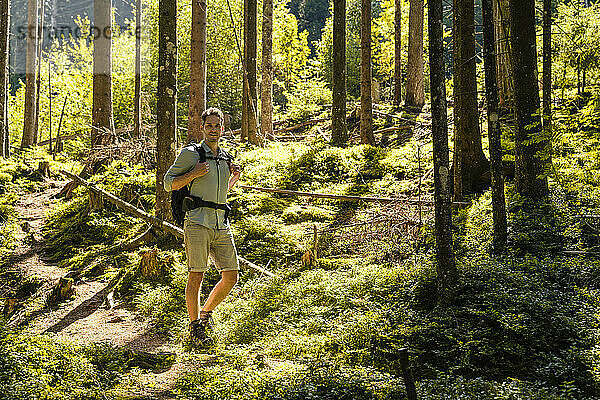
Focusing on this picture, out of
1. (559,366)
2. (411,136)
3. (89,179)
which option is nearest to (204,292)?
(559,366)

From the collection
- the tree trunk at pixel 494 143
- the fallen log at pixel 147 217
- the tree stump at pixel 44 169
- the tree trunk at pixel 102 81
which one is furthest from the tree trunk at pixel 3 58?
the tree trunk at pixel 494 143

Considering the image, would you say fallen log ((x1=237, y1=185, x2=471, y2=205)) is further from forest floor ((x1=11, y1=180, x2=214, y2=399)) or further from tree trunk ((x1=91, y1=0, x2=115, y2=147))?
tree trunk ((x1=91, y1=0, x2=115, y2=147))

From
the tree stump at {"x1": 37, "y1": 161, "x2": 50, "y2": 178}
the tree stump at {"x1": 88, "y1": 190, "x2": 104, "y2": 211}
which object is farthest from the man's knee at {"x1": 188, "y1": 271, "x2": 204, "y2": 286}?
the tree stump at {"x1": 37, "y1": 161, "x2": 50, "y2": 178}

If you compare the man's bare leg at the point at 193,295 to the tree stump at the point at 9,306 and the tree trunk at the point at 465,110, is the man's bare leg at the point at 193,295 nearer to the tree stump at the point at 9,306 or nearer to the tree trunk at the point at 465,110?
the tree stump at the point at 9,306

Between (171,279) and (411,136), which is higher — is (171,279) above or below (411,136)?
below

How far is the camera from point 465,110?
10367 mm

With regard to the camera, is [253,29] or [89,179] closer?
[89,179]

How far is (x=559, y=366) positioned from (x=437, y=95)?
3.19 metres

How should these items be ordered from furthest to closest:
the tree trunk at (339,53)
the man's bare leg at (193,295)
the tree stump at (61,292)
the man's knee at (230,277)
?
the tree trunk at (339,53)
the tree stump at (61,292)
the man's knee at (230,277)
the man's bare leg at (193,295)

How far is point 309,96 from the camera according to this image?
94.6ft

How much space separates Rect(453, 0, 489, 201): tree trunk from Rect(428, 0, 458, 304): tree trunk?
13.0ft

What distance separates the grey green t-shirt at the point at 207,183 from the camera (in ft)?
18.7

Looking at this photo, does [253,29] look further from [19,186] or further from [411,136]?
[19,186]

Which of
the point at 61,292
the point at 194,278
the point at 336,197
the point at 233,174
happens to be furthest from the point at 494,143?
the point at 61,292
